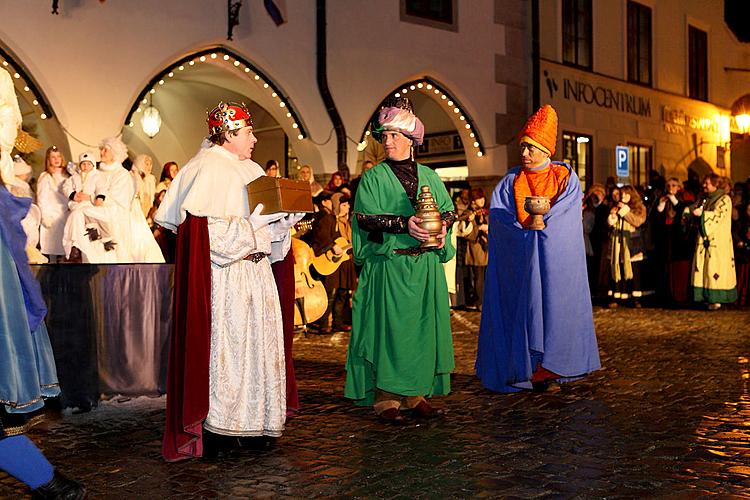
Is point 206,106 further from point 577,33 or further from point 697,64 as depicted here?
point 697,64

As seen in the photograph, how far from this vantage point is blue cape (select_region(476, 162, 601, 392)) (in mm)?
6895

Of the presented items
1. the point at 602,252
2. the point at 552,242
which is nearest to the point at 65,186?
the point at 552,242

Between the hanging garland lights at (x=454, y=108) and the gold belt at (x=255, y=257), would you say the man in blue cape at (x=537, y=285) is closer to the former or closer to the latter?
the gold belt at (x=255, y=257)

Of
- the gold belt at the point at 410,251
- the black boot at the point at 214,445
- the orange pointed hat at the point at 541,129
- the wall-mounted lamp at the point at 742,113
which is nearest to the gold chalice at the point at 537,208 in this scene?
the orange pointed hat at the point at 541,129

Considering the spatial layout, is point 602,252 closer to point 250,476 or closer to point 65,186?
point 65,186

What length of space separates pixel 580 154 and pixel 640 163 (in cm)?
286

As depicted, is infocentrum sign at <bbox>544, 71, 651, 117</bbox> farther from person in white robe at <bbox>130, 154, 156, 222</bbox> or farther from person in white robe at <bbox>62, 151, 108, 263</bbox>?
person in white robe at <bbox>62, 151, 108, 263</bbox>

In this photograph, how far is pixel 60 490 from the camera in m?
Result: 3.99

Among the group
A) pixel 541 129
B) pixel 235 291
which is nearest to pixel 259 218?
pixel 235 291

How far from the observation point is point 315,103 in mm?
15359

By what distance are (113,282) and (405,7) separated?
36.7 feet

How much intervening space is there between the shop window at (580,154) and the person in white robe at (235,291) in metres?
15.2

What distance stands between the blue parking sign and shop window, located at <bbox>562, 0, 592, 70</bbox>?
2.00m

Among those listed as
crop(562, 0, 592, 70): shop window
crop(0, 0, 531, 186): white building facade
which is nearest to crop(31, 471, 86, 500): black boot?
crop(0, 0, 531, 186): white building facade
